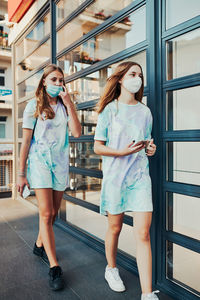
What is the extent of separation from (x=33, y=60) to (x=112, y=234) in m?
3.60

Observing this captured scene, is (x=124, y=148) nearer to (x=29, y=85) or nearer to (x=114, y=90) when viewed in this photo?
(x=114, y=90)

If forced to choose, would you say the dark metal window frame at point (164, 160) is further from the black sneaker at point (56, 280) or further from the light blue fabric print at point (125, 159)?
the black sneaker at point (56, 280)

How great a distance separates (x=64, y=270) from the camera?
239 cm

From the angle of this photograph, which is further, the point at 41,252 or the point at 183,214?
the point at 41,252

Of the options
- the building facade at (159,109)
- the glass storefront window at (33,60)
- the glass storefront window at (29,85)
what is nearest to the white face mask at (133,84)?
the building facade at (159,109)

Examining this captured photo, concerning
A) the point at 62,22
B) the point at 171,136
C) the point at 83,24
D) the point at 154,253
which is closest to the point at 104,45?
the point at 83,24

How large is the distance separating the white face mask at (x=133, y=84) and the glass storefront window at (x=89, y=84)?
57 cm

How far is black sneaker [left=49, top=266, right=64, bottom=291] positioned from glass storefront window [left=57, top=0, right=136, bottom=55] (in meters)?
2.00

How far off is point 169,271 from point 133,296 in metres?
0.34

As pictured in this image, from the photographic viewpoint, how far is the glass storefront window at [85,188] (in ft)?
9.89

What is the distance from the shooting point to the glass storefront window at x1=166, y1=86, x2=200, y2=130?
1864 mm

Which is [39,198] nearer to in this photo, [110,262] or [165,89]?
[110,262]

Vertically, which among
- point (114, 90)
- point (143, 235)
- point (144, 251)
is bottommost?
point (144, 251)

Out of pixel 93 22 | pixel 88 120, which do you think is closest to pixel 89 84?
pixel 88 120
